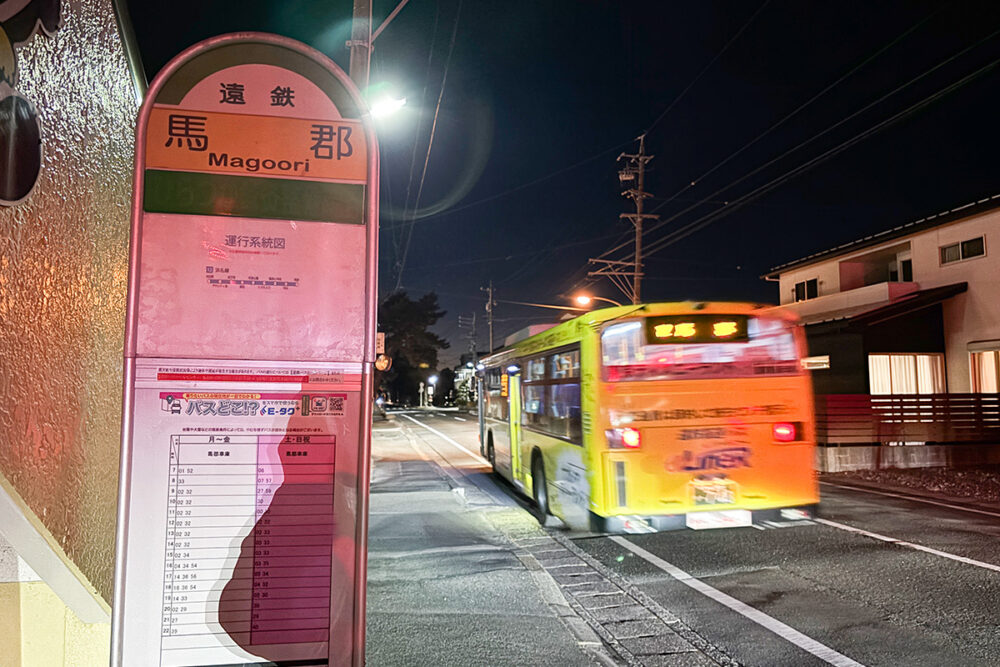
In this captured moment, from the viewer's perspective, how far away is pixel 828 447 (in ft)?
52.6

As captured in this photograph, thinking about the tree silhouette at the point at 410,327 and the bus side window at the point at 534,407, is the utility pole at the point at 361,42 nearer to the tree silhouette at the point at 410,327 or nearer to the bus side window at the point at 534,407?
the bus side window at the point at 534,407

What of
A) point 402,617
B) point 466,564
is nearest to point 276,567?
point 402,617

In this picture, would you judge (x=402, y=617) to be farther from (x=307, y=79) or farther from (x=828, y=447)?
(x=828, y=447)

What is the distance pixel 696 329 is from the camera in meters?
7.83

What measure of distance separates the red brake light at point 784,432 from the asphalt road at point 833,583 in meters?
1.33

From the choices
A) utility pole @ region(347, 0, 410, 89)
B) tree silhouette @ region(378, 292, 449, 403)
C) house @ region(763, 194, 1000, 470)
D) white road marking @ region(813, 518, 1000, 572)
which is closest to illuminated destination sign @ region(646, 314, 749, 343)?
white road marking @ region(813, 518, 1000, 572)

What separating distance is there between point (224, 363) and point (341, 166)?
30.0 inches

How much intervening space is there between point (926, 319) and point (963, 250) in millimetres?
2493

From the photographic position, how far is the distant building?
20.5 m

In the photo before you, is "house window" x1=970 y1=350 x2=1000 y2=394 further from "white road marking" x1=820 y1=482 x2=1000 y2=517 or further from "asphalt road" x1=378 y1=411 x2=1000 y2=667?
"asphalt road" x1=378 y1=411 x2=1000 y2=667

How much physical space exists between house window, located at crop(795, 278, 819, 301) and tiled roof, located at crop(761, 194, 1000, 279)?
0.81m

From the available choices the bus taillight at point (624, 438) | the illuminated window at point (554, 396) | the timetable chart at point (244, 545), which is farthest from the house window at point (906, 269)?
the timetable chart at point (244, 545)

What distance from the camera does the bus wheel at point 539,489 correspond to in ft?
32.9

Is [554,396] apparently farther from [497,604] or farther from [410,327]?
[410,327]
